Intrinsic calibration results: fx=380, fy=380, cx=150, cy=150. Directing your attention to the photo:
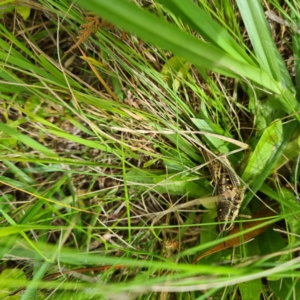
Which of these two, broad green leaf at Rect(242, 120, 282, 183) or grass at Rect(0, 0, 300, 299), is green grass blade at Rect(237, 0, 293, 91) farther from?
broad green leaf at Rect(242, 120, 282, 183)

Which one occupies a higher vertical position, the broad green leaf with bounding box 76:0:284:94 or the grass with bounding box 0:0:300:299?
the broad green leaf with bounding box 76:0:284:94

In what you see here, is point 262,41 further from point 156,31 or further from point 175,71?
point 156,31

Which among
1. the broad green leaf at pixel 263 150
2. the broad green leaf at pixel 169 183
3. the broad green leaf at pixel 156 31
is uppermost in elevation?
the broad green leaf at pixel 156 31

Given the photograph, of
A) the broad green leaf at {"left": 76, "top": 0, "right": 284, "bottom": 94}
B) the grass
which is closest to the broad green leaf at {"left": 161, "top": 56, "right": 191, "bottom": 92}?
the grass

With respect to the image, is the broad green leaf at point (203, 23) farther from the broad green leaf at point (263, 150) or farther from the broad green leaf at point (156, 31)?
the broad green leaf at point (263, 150)

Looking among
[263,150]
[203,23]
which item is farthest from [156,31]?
[263,150]

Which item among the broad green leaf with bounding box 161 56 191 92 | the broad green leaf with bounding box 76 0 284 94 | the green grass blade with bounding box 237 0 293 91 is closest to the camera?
the broad green leaf with bounding box 76 0 284 94

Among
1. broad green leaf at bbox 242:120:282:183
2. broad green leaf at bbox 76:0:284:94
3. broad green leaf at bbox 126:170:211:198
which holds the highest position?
broad green leaf at bbox 76:0:284:94

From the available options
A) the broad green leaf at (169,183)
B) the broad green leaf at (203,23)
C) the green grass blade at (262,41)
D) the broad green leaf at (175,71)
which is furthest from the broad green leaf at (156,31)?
the broad green leaf at (169,183)

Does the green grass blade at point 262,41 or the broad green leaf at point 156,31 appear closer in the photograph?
the broad green leaf at point 156,31

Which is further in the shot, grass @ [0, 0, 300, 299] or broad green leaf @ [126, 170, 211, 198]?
broad green leaf @ [126, 170, 211, 198]

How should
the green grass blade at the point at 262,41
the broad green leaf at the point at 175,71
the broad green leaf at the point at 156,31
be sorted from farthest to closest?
the broad green leaf at the point at 175,71 < the green grass blade at the point at 262,41 < the broad green leaf at the point at 156,31

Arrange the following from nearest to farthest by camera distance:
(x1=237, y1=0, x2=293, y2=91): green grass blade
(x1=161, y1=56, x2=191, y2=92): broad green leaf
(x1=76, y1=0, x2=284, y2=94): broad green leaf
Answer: (x1=76, y1=0, x2=284, y2=94): broad green leaf
(x1=237, y1=0, x2=293, y2=91): green grass blade
(x1=161, y1=56, x2=191, y2=92): broad green leaf

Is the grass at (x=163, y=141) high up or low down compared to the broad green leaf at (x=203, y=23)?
down
